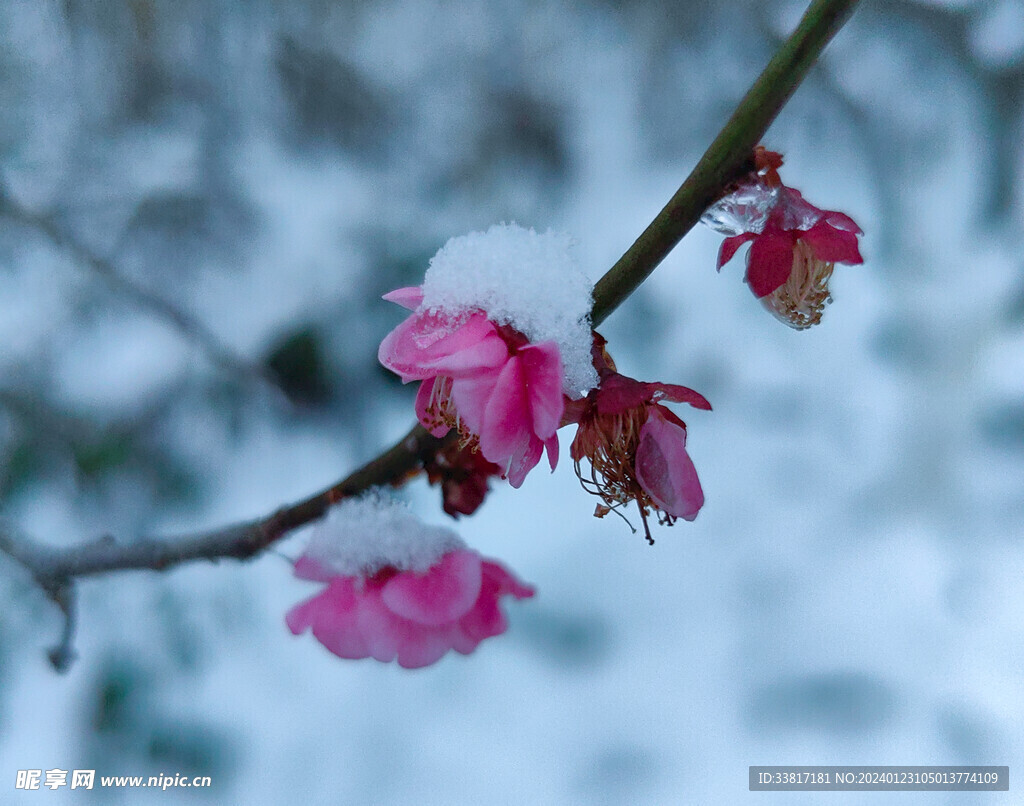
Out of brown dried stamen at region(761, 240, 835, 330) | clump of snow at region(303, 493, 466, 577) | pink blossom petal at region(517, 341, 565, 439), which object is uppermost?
brown dried stamen at region(761, 240, 835, 330)

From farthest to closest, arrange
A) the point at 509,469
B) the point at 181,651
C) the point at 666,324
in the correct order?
1. the point at 666,324
2. the point at 181,651
3. the point at 509,469

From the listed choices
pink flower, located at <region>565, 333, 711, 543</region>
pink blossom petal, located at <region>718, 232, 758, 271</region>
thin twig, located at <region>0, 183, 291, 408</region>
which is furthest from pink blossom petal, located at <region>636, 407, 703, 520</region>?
thin twig, located at <region>0, 183, 291, 408</region>

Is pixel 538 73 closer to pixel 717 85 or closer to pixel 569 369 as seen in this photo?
pixel 717 85

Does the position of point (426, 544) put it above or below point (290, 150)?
Result: below

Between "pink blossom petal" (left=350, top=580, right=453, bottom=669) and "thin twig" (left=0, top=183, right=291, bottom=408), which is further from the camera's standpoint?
"thin twig" (left=0, top=183, right=291, bottom=408)

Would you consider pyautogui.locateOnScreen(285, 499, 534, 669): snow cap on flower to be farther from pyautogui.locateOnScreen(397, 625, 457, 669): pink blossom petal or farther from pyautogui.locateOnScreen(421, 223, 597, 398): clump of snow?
pyautogui.locateOnScreen(421, 223, 597, 398): clump of snow

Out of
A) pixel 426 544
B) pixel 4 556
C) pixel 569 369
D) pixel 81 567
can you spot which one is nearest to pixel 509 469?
pixel 569 369

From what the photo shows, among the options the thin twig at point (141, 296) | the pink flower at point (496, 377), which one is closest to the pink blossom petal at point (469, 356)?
the pink flower at point (496, 377)
